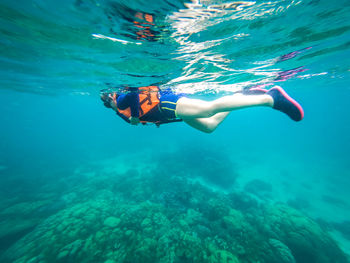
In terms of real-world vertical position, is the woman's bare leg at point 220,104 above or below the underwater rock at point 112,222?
above

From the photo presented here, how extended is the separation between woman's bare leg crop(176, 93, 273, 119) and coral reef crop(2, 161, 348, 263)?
5.63 meters

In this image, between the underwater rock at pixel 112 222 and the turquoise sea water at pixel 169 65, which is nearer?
the turquoise sea water at pixel 169 65

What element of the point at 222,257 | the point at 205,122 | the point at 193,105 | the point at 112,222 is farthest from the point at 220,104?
the point at 112,222

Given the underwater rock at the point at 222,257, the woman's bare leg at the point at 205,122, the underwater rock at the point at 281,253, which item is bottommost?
the underwater rock at the point at 281,253

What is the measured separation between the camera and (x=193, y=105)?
3.16 m

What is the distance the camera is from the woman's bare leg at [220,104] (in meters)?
2.90

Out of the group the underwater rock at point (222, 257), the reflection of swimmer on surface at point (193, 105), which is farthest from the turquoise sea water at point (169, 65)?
the reflection of swimmer on surface at point (193, 105)

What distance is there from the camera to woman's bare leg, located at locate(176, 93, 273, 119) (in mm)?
2898

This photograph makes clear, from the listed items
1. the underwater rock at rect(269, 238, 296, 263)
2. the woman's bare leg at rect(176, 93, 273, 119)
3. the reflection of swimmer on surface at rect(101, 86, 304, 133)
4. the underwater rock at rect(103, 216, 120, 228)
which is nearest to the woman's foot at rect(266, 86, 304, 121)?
the reflection of swimmer on surface at rect(101, 86, 304, 133)

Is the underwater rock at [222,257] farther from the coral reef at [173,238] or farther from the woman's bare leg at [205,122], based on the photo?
the woman's bare leg at [205,122]

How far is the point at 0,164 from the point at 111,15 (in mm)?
37307

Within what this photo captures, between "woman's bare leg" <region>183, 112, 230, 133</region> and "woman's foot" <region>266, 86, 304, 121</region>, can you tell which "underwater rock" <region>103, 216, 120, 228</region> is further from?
"woman's foot" <region>266, 86, 304, 121</region>

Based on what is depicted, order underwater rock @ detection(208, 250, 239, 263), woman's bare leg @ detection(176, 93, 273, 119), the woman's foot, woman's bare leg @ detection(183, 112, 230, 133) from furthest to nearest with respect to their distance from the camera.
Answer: underwater rock @ detection(208, 250, 239, 263)
woman's bare leg @ detection(183, 112, 230, 133)
the woman's foot
woman's bare leg @ detection(176, 93, 273, 119)

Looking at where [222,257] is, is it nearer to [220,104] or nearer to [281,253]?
[281,253]
